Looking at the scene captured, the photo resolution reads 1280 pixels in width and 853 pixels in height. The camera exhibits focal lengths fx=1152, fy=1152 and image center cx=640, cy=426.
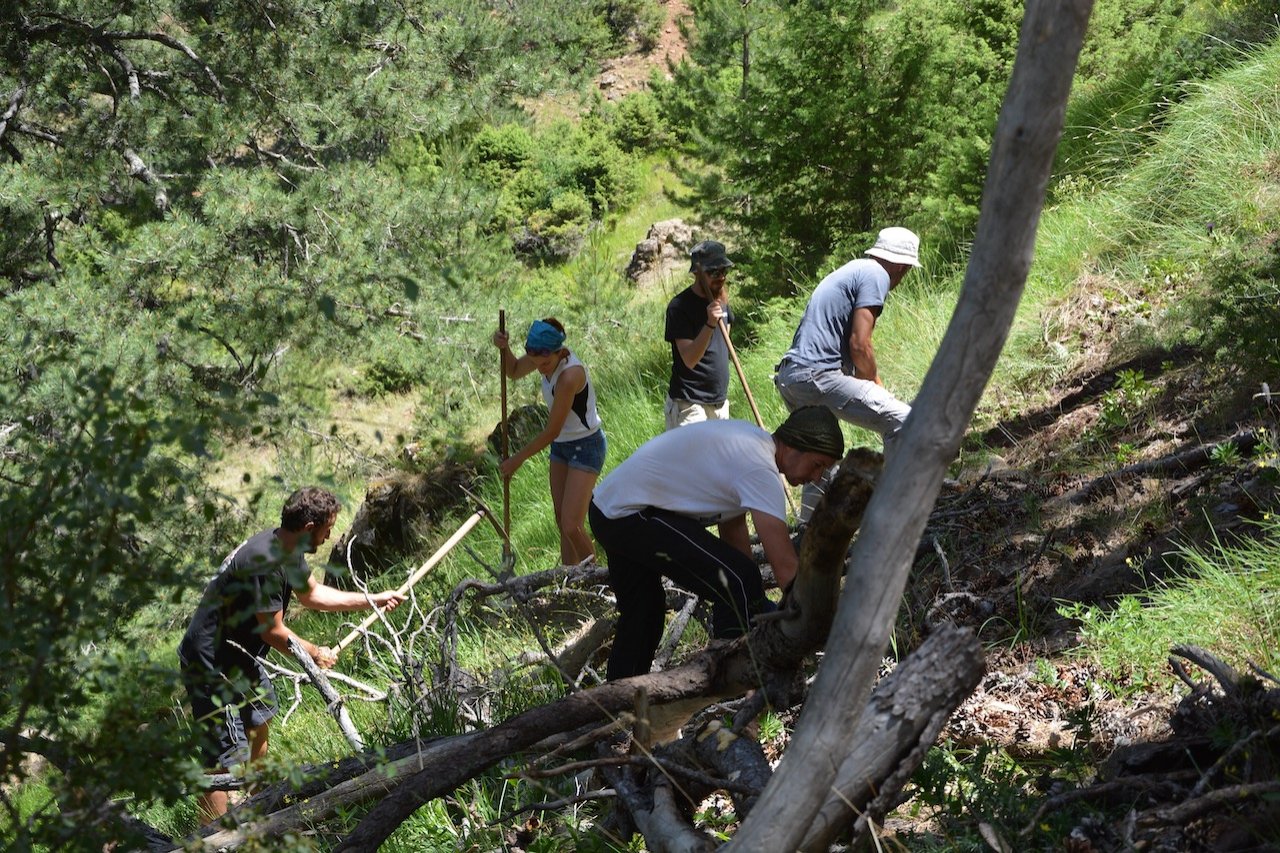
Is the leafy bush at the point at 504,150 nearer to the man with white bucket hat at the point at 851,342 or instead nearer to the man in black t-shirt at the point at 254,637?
the man with white bucket hat at the point at 851,342

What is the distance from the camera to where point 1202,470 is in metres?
5.25

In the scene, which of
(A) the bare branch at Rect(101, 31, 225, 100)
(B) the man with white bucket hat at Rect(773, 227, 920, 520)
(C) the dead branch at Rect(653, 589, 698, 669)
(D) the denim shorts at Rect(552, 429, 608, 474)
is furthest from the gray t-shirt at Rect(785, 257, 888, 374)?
(A) the bare branch at Rect(101, 31, 225, 100)

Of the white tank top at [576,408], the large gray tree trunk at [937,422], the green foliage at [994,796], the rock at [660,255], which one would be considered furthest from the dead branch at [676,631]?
the rock at [660,255]

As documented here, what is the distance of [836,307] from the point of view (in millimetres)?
5945

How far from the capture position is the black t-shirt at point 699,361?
21.9 feet

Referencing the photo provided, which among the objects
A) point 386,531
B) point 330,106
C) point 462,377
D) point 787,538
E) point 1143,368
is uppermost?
point 330,106

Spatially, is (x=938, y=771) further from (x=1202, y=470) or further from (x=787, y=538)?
(x=1202, y=470)

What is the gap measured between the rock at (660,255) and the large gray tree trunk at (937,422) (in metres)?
17.2

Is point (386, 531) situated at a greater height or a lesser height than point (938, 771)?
lesser

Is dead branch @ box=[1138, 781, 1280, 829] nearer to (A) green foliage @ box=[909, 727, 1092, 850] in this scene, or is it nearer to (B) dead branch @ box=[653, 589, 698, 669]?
(A) green foliage @ box=[909, 727, 1092, 850]

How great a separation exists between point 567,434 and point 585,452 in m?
0.16

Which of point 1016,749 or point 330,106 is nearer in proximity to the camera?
point 1016,749

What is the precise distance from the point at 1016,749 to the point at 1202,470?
2.12m

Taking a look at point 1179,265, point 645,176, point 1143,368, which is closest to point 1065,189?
point 1179,265
